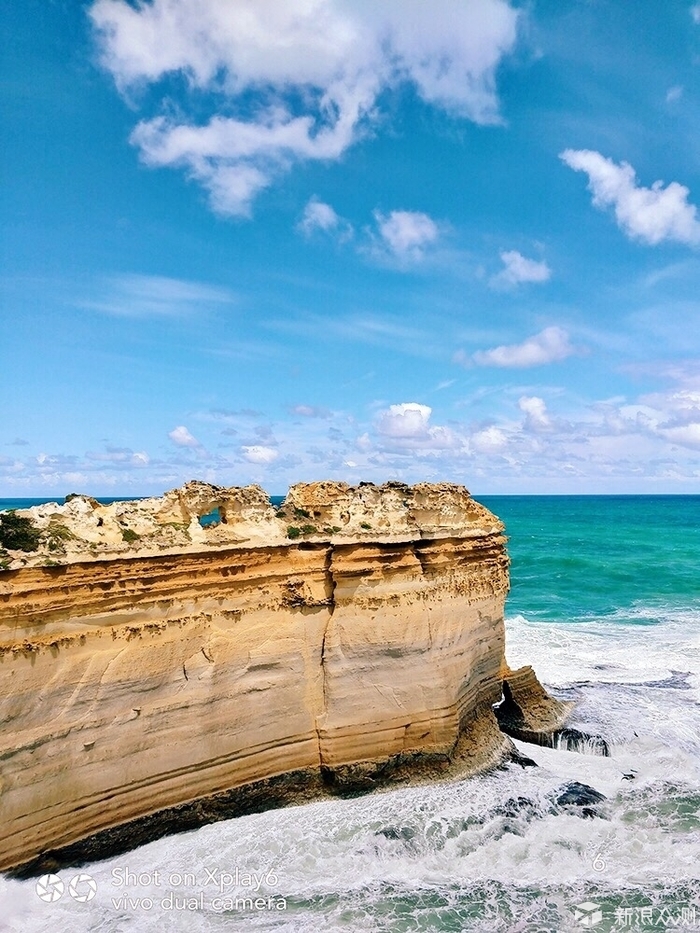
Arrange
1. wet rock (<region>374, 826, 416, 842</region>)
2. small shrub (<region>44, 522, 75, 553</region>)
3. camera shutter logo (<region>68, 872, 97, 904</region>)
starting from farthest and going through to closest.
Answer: wet rock (<region>374, 826, 416, 842</region>) → small shrub (<region>44, 522, 75, 553</region>) → camera shutter logo (<region>68, 872, 97, 904</region>)

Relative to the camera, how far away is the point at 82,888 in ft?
28.4

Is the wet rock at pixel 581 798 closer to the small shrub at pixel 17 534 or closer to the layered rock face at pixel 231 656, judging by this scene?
the layered rock face at pixel 231 656

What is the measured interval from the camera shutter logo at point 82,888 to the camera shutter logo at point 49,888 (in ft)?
0.46

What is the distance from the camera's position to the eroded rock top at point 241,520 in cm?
939

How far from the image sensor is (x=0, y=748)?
8.39 meters

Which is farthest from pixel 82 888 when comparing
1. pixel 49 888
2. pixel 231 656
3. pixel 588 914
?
pixel 588 914

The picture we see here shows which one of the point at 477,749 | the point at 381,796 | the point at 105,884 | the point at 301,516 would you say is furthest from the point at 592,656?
the point at 105,884

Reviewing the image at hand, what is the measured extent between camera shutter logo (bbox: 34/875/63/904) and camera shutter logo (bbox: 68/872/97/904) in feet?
0.46

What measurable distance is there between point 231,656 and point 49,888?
12.0 ft

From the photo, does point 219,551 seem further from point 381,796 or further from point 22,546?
point 381,796

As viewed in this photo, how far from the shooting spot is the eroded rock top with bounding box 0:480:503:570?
9.39 metres

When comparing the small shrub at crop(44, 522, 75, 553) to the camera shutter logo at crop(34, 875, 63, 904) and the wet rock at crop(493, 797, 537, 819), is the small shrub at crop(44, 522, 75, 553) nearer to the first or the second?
the camera shutter logo at crop(34, 875, 63, 904)

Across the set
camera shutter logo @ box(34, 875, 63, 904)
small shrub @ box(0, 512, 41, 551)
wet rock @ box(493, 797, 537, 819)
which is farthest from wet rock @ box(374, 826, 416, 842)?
small shrub @ box(0, 512, 41, 551)

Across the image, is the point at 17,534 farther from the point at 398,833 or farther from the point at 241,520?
the point at 398,833
